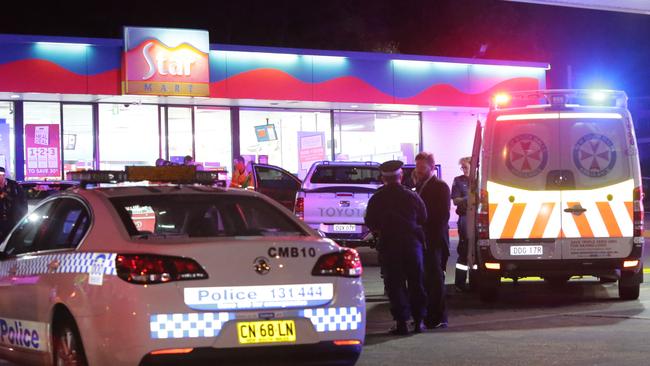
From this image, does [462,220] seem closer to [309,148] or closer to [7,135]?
[7,135]

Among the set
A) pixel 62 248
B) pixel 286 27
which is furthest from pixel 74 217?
pixel 286 27

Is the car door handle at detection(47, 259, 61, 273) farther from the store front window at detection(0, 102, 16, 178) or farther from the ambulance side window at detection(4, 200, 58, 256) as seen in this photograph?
the store front window at detection(0, 102, 16, 178)

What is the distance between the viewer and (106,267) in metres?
6.52

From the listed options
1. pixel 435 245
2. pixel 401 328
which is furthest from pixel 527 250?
pixel 401 328

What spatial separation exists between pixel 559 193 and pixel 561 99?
3.50ft

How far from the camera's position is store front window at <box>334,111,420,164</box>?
2803 centimetres

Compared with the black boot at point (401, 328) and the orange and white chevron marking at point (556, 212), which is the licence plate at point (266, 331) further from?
the orange and white chevron marking at point (556, 212)

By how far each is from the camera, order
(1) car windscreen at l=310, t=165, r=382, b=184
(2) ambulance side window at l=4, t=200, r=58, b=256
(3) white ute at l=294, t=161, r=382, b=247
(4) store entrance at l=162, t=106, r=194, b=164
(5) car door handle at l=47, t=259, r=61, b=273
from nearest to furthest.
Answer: (5) car door handle at l=47, t=259, r=61, b=273 < (2) ambulance side window at l=4, t=200, r=58, b=256 < (3) white ute at l=294, t=161, r=382, b=247 < (1) car windscreen at l=310, t=165, r=382, b=184 < (4) store entrance at l=162, t=106, r=194, b=164

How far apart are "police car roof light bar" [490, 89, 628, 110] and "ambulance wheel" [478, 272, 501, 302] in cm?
191

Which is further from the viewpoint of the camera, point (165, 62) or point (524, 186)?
point (165, 62)

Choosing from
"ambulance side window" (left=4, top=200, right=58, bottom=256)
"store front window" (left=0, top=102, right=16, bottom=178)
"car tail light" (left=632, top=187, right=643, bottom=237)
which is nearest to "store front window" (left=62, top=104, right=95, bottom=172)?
"store front window" (left=0, top=102, right=16, bottom=178)

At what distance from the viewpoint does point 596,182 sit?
12336 millimetres

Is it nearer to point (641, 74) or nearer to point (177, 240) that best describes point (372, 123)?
point (177, 240)

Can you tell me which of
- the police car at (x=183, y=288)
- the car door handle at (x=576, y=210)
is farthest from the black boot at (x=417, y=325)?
the police car at (x=183, y=288)
